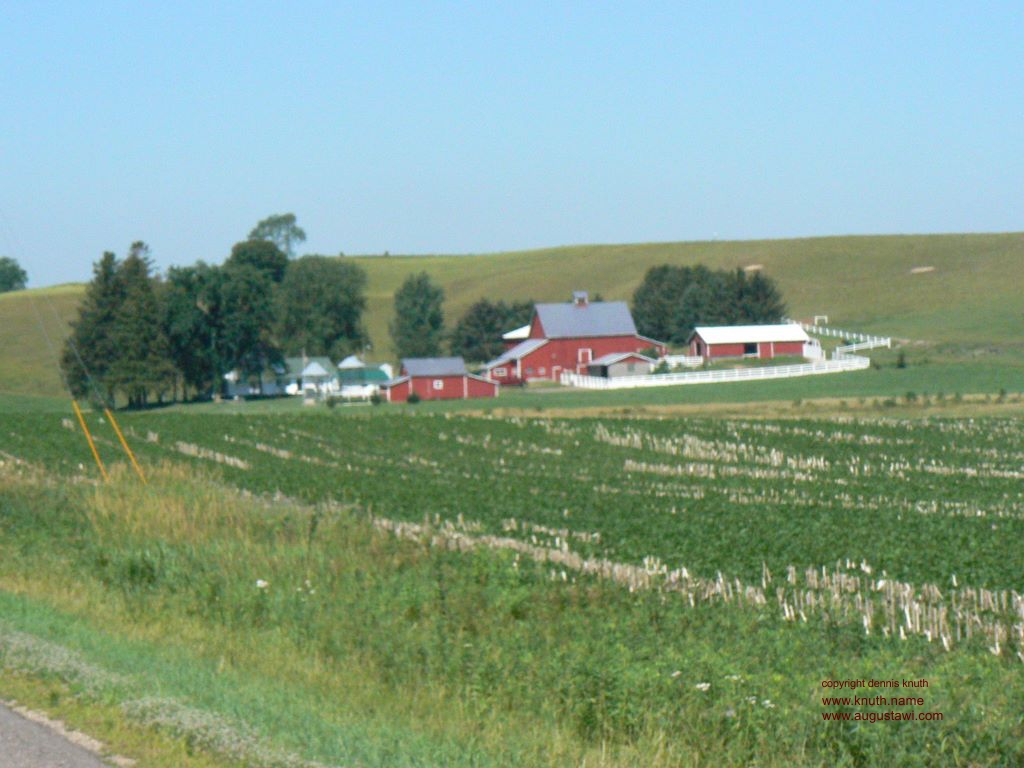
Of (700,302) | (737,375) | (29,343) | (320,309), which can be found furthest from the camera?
Result: (29,343)

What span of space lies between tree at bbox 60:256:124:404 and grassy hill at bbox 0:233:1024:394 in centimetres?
1229

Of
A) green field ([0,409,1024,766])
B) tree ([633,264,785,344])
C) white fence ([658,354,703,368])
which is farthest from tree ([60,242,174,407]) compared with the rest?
green field ([0,409,1024,766])

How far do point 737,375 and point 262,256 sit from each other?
75164mm

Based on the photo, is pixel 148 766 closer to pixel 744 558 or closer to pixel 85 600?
pixel 85 600

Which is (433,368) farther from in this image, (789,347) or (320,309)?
(320,309)

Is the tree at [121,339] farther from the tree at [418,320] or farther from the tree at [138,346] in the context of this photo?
the tree at [418,320]

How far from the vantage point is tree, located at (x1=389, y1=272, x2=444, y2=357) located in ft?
427

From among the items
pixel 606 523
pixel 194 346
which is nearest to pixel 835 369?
pixel 194 346

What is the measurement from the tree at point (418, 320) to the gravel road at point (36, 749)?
120810 mm

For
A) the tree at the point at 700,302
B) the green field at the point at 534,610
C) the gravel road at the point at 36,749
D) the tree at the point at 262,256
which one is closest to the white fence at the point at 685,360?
the tree at the point at 700,302

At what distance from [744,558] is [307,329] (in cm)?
11501

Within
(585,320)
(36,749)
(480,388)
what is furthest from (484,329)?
(36,749)

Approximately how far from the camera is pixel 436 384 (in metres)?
91.9

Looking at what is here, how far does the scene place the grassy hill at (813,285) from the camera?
120125 mm
